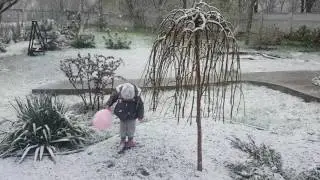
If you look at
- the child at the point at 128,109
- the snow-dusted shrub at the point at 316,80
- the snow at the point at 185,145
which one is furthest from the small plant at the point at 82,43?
the child at the point at 128,109

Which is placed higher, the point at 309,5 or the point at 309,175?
the point at 309,5

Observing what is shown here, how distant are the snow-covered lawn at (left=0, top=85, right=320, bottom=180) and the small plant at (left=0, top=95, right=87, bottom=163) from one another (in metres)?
0.24

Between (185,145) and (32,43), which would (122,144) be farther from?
(32,43)

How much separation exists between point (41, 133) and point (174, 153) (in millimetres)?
1832

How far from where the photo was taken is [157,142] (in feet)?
20.3

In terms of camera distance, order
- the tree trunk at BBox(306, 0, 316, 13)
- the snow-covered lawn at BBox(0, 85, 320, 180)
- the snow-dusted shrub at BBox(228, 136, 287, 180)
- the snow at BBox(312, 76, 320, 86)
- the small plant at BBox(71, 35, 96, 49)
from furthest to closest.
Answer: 1. the tree trunk at BBox(306, 0, 316, 13)
2. the small plant at BBox(71, 35, 96, 49)
3. the snow at BBox(312, 76, 320, 86)
4. the snow-dusted shrub at BBox(228, 136, 287, 180)
5. the snow-covered lawn at BBox(0, 85, 320, 180)

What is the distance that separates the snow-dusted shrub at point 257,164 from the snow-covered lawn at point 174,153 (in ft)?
0.37

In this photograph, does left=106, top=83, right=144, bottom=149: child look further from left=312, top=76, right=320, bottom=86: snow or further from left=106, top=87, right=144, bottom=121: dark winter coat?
left=312, top=76, right=320, bottom=86: snow

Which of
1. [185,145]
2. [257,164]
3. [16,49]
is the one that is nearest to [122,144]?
[185,145]

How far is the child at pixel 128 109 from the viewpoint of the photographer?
5.91m

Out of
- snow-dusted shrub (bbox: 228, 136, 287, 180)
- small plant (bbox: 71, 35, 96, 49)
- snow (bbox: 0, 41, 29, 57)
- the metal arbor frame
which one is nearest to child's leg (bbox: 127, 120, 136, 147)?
snow-dusted shrub (bbox: 228, 136, 287, 180)

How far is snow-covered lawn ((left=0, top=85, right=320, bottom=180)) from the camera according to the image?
18.2 ft

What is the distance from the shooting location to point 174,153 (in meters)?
5.94

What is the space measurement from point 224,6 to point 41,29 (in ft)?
27.9
